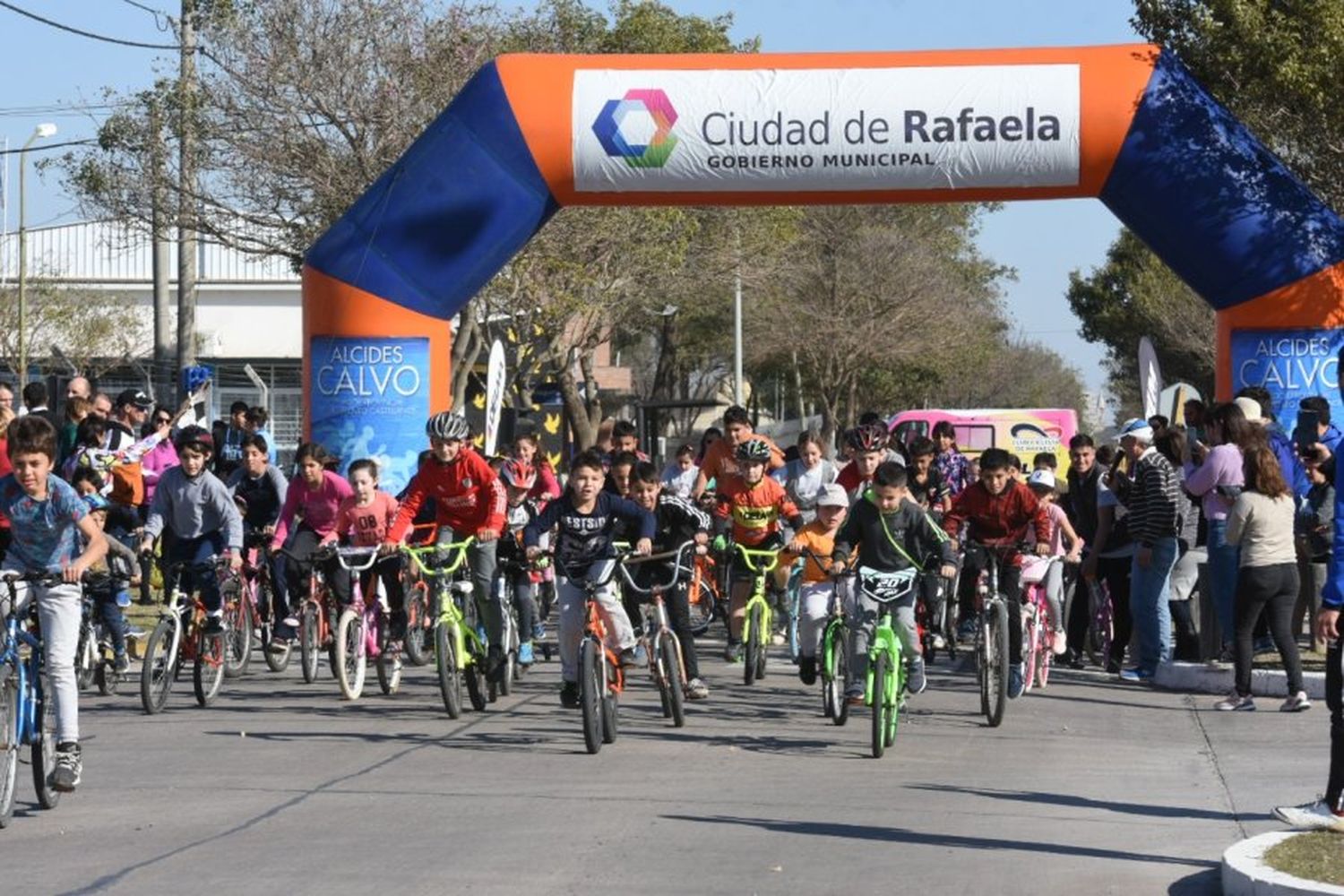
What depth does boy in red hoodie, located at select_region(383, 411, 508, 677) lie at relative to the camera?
551 inches

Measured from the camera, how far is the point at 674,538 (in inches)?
594

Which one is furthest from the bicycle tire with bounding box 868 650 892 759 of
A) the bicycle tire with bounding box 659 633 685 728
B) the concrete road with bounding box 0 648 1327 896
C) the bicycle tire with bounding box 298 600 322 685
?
the bicycle tire with bounding box 298 600 322 685

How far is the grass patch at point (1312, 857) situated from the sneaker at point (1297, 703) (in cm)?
507

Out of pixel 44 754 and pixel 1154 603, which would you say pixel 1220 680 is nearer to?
pixel 1154 603

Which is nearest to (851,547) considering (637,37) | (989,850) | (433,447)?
(433,447)

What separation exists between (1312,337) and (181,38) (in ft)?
48.0

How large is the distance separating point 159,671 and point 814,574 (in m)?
4.04

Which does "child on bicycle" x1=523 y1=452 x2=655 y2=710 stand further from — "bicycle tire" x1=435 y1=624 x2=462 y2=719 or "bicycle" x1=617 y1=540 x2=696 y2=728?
"bicycle tire" x1=435 y1=624 x2=462 y2=719

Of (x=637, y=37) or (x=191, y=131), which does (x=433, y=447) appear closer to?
(x=191, y=131)

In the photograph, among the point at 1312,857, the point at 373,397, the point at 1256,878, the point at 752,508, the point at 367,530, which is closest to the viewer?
the point at 1256,878

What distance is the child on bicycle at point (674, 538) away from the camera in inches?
535

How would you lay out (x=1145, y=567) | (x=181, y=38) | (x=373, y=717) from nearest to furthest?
1. (x=373, y=717)
2. (x=1145, y=567)
3. (x=181, y=38)

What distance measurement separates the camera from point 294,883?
8.28 meters

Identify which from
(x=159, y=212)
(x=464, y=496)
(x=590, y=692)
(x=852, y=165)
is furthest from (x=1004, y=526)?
(x=159, y=212)
